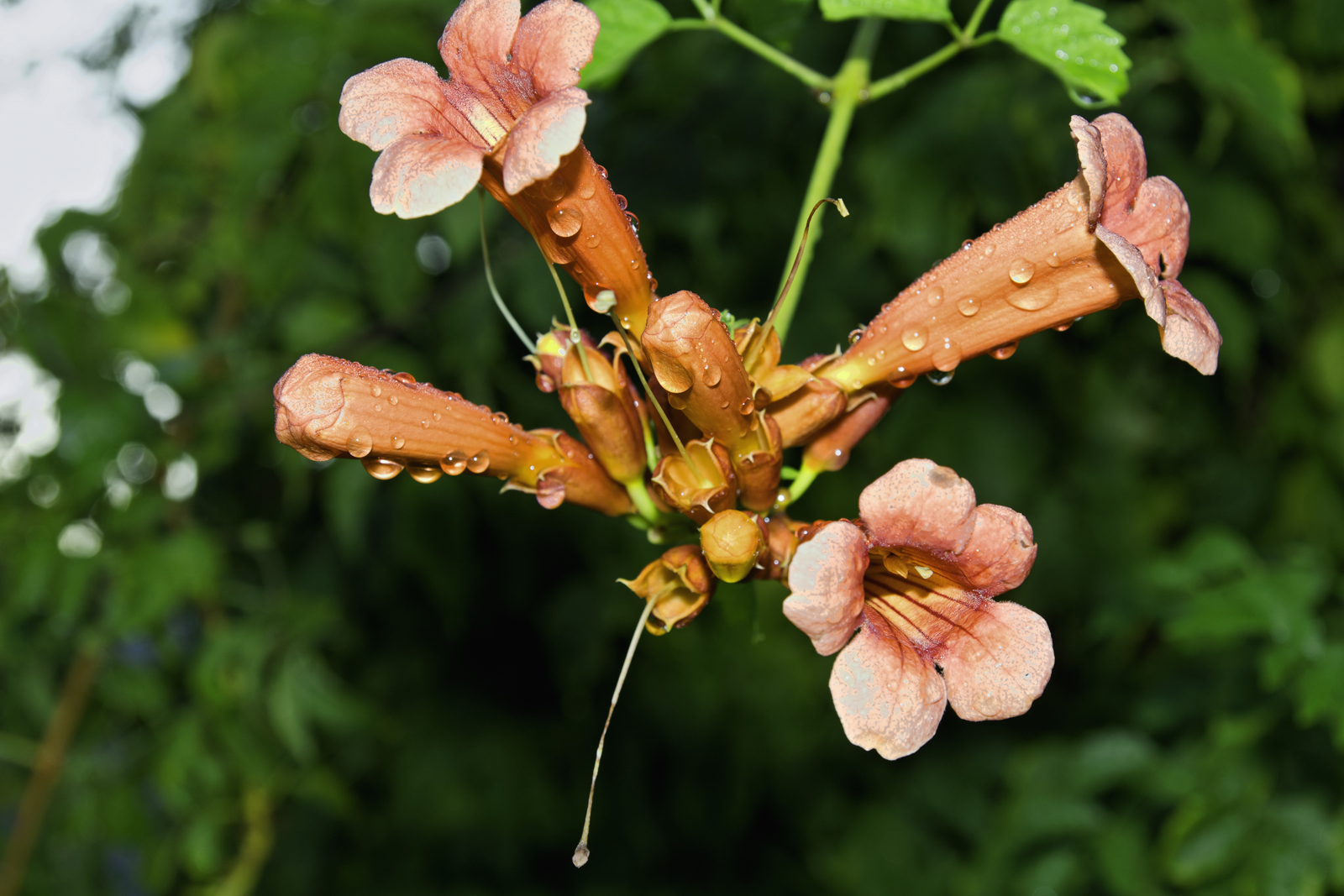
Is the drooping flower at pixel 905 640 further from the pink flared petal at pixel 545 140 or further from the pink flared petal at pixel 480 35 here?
the pink flared petal at pixel 480 35

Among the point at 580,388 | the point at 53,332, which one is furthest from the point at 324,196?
the point at 580,388

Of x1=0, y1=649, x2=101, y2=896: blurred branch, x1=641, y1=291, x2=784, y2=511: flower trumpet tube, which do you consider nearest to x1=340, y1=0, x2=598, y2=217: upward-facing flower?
x1=641, y1=291, x2=784, y2=511: flower trumpet tube

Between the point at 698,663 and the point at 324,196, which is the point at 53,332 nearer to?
the point at 324,196

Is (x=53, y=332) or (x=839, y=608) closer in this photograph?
(x=839, y=608)

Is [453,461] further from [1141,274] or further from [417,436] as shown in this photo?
[1141,274]

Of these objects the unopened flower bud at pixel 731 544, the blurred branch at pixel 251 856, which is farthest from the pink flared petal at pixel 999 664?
the blurred branch at pixel 251 856

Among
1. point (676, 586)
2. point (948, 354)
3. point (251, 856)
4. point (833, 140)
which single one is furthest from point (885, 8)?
point (251, 856)

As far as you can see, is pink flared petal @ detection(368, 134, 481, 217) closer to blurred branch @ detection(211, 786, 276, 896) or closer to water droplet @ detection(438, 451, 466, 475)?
water droplet @ detection(438, 451, 466, 475)
